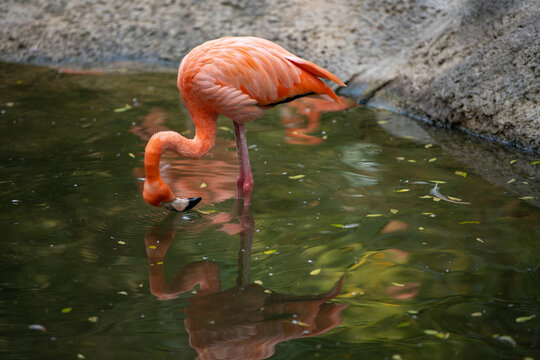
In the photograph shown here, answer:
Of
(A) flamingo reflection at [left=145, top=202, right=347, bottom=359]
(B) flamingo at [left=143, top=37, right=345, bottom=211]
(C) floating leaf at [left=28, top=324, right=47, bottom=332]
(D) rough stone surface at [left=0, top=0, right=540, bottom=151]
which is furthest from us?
(D) rough stone surface at [left=0, top=0, right=540, bottom=151]

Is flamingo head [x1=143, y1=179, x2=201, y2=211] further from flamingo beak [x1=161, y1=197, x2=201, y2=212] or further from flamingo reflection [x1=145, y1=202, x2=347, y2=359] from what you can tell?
flamingo reflection [x1=145, y1=202, x2=347, y2=359]

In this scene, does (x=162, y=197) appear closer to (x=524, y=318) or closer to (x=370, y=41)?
(x=524, y=318)

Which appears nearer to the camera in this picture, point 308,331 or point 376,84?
point 308,331

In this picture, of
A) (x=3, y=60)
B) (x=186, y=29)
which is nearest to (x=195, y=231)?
(x=186, y=29)

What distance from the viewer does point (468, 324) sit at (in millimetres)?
3281

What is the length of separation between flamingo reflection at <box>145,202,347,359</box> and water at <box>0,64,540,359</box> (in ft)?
0.04

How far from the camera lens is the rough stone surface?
6000mm

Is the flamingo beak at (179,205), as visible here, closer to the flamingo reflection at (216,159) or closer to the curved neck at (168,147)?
the curved neck at (168,147)

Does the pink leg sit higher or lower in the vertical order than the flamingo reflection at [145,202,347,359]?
higher

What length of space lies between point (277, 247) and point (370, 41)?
4.56 meters

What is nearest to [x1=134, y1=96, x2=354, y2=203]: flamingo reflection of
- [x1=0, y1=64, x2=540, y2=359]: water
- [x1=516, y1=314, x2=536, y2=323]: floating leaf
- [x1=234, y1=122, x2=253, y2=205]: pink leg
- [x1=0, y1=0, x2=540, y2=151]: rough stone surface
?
[x1=0, y1=64, x2=540, y2=359]: water

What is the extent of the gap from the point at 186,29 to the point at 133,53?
0.85m

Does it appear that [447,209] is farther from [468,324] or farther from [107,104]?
[107,104]

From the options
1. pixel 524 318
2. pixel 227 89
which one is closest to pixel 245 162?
pixel 227 89
